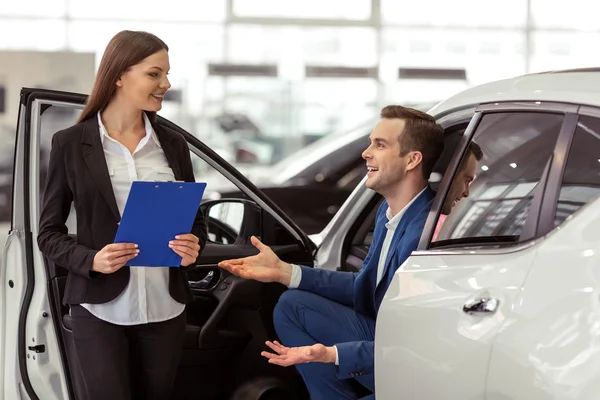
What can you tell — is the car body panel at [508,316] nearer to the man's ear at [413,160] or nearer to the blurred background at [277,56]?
the man's ear at [413,160]

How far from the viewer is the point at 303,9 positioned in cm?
1034

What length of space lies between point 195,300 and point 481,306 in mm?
1519

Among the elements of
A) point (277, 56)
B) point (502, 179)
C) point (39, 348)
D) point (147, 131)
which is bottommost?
point (39, 348)

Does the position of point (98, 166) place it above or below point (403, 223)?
above

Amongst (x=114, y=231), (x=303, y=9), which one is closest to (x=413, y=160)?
(x=114, y=231)

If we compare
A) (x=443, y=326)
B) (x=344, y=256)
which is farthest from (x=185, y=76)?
(x=443, y=326)

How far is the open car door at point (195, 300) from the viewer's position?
3145mm

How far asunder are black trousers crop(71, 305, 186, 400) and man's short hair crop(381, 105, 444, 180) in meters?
0.84

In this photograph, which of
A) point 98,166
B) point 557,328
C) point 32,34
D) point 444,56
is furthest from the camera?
point 444,56

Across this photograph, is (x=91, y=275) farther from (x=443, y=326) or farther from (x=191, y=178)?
(x=443, y=326)

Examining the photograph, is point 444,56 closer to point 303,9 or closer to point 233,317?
point 303,9

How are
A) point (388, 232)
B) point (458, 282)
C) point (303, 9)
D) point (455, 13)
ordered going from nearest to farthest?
point (458, 282)
point (388, 232)
point (303, 9)
point (455, 13)

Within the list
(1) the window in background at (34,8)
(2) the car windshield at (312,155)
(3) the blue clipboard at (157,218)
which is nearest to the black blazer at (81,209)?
(3) the blue clipboard at (157,218)

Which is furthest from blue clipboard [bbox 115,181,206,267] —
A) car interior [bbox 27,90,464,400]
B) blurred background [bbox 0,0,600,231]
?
blurred background [bbox 0,0,600,231]
